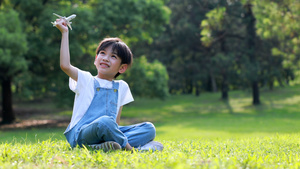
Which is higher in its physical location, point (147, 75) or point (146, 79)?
point (147, 75)

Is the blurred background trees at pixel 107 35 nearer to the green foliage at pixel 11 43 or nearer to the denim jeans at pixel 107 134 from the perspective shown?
the green foliage at pixel 11 43

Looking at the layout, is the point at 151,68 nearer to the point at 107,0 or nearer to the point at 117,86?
the point at 107,0

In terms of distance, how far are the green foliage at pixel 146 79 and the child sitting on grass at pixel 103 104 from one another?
1002 cm

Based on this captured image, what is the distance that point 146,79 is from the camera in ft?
46.0

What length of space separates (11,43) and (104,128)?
7943 mm

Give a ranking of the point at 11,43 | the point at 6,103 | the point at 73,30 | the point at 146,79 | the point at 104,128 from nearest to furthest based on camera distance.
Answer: the point at 104,128 → the point at 11,43 → the point at 73,30 → the point at 6,103 → the point at 146,79

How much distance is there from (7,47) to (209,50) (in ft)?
55.8

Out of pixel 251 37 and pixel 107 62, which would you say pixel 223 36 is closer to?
pixel 251 37

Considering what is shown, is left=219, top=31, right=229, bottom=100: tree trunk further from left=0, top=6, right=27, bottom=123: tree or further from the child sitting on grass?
the child sitting on grass

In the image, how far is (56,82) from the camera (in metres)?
12.5

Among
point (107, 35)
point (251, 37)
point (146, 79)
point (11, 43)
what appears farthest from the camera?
point (251, 37)

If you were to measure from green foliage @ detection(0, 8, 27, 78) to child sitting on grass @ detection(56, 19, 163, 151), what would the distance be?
707cm

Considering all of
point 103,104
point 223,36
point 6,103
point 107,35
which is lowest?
point 6,103

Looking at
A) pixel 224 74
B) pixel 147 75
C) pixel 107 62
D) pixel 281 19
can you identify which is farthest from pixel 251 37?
pixel 107 62
